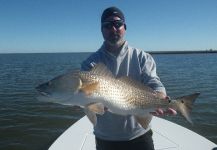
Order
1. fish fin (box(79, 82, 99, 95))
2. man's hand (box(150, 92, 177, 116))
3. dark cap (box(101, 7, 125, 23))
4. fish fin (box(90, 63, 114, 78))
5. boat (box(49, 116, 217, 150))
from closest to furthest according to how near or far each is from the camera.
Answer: fish fin (box(79, 82, 99, 95)) → fish fin (box(90, 63, 114, 78)) → man's hand (box(150, 92, 177, 116)) → dark cap (box(101, 7, 125, 23)) → boat (box(49, 116, 217, 150))

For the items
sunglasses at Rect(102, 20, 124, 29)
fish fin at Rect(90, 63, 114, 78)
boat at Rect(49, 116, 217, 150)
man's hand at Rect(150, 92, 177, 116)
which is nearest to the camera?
fish fin at Rect(90, 63, 114, 78)

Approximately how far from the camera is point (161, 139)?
7.39m

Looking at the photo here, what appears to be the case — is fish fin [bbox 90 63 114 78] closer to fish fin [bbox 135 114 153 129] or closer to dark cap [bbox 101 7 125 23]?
fish fin [bbox 135 114 153 129]

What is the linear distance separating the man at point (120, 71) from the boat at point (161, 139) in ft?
9.34

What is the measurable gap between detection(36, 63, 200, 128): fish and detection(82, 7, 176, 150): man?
0.84 feet

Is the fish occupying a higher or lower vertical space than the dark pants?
higher

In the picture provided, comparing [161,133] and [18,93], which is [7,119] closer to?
[18,93]

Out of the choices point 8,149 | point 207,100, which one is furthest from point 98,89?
point 207,100

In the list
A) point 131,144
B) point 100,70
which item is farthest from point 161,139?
point 100,70

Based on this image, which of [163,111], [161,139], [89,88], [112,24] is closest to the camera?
[89,88]

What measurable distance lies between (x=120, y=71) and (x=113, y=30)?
562mm

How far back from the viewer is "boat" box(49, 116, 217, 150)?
6969 mm

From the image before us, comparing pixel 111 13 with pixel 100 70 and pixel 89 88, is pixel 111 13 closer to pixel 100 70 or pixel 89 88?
pixel 100 70

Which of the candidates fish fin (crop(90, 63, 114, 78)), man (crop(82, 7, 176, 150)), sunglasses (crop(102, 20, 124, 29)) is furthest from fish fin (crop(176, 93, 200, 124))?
sunglasses (crop(102, 20, 124, 29))
